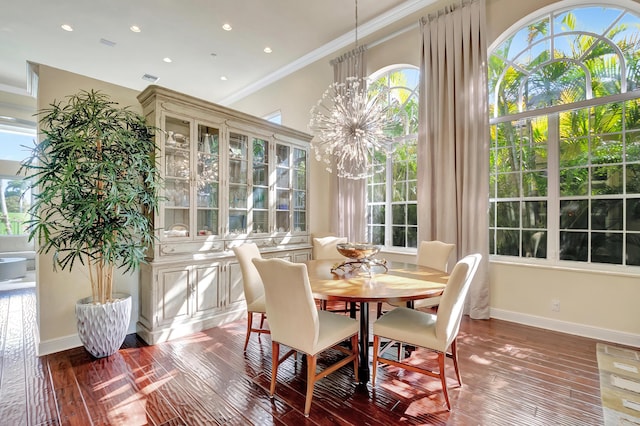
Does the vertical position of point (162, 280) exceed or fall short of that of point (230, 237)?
it falls short

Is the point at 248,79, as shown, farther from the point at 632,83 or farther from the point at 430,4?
the point at 632,83

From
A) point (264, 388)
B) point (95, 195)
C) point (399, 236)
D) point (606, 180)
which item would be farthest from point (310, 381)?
point (606, 180)

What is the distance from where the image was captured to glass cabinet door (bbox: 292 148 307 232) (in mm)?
4637

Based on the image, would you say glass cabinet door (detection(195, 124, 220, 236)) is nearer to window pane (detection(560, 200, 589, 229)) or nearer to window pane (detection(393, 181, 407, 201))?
window pane (detection(393, 181, 407, 201))

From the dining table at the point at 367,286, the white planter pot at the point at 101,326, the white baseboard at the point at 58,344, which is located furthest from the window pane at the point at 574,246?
the white baseboard at the point at 58,344

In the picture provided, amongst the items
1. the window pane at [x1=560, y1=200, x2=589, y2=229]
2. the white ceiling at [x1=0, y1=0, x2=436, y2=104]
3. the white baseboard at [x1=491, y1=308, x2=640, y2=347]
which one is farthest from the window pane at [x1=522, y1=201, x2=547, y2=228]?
the white ceiling at [x1=0, y1=0, x2=436, y2=104]

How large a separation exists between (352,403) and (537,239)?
9.53 feet

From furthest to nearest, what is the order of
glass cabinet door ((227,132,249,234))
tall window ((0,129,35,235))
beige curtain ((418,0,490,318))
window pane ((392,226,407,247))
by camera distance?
1. tall window ((0,129,35,235))
2. window pane ((392,226,407,247))
3. glass cabinet door ((227,132,249,234))
4. beige curtain ((418,0,490,318))

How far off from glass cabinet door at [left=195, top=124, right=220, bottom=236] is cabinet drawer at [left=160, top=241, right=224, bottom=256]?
4.8 inches

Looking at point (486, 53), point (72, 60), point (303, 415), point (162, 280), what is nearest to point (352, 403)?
point (303, 415)

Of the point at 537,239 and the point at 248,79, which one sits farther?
the point at 248,79

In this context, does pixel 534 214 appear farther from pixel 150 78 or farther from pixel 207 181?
pixel 150 78

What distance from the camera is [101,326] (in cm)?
261

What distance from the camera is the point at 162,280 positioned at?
3055mm
